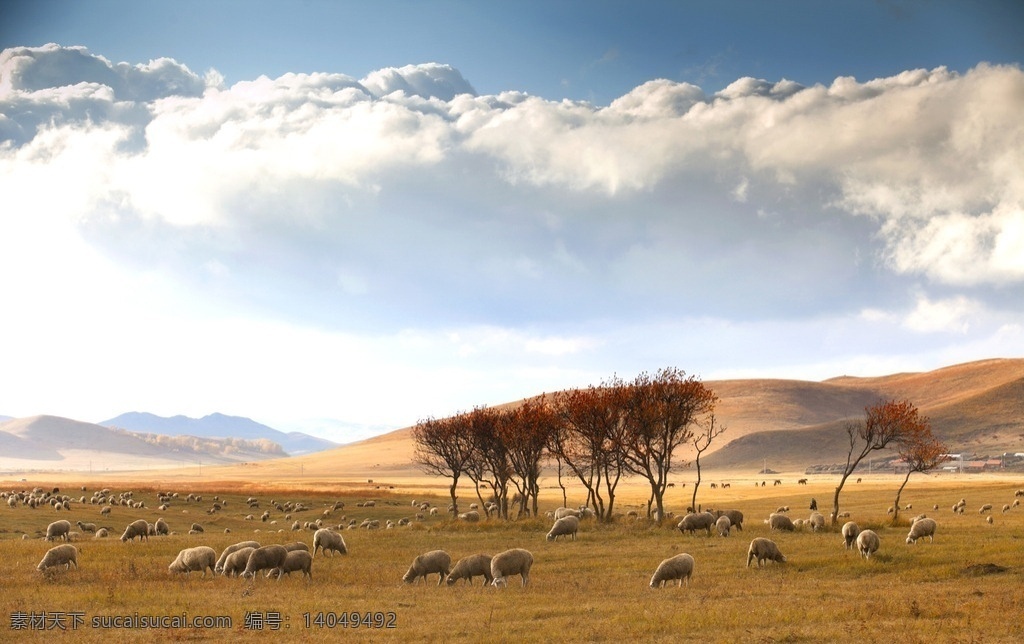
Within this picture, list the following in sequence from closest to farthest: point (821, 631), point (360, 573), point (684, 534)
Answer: point (821, 631) → point (360, 573) → point (684, 534)

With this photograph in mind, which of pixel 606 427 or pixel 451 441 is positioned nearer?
pixel 606 427

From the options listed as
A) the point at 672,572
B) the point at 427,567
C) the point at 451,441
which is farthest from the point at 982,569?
the point at 451,441

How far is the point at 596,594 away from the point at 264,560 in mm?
10673

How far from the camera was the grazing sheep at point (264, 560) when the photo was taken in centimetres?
2711

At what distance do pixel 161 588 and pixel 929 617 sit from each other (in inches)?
796

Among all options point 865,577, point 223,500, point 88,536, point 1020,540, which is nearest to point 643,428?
point 1020,540

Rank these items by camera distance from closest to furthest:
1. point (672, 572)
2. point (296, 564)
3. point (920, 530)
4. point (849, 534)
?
point (672, 572) < point (296, 564) < point (849, 534) < point (920, 530)

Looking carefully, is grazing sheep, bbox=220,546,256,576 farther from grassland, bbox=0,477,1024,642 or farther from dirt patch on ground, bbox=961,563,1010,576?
dirt patch on ground, bbox=961,563,1010,576

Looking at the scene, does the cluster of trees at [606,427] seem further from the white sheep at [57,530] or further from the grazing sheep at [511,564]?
the white sheep at [57,530]

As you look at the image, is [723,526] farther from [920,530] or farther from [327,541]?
[327,541]

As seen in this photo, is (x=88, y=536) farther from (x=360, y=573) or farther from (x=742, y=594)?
(x=742, y=594)

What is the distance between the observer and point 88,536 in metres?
46.8

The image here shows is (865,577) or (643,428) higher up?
(643,428)

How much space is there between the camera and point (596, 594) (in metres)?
24.3
